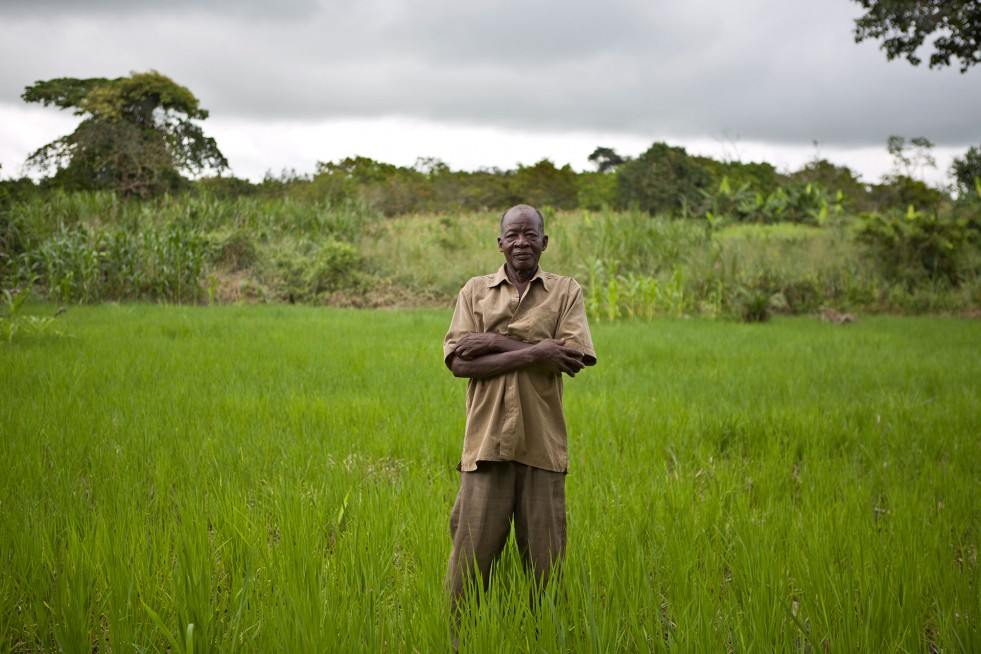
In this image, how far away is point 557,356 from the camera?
1.96 metres

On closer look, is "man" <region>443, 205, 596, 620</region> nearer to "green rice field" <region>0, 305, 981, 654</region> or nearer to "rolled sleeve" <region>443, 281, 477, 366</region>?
"rolled sleeve" <region>443, 281, 477, 366</region>

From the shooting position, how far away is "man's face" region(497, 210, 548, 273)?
2.06m

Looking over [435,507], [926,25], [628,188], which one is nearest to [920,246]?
[926,25]

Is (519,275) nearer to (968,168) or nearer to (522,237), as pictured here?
(522,237)

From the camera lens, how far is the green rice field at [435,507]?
2.10m

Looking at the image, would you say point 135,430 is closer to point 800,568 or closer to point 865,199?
point 800,568

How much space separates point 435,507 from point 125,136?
2461 centimetres

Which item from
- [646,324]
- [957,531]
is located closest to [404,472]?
[957,531]

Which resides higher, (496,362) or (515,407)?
(496,362)

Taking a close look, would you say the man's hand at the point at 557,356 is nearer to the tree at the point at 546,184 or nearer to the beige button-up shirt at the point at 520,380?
the beige button-up shirt at the point at 520,380

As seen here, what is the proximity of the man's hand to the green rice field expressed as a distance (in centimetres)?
58

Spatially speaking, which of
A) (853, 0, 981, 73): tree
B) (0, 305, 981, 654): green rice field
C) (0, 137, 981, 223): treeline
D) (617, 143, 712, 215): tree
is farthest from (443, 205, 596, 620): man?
(617, 143, 712, 215): tree

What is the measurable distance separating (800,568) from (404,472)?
2006 mm

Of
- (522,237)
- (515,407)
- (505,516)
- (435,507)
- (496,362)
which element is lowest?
(435,507)
